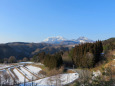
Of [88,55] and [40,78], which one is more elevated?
[88,55]

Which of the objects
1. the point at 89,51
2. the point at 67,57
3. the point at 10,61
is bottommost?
the point at 10,61

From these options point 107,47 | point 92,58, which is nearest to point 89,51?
point 92,58

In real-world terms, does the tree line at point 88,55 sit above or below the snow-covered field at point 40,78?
above

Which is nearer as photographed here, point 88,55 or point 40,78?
point 40,78

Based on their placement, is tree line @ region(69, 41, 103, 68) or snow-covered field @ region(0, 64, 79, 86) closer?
snow-covered field @ region(0, 64, 79, 86)

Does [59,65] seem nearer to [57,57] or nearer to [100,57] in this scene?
[57,57]

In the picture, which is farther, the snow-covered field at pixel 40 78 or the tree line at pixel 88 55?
the tree line at pixel 88 55

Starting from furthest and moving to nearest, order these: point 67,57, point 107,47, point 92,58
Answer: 1. point 67,57
2. point 107,47
3. point 92,58

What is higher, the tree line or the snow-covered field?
the tree line

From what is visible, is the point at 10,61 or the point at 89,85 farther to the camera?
the point at 10,61

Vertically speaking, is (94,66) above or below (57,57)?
below

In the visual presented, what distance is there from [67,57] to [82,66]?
13.9ft

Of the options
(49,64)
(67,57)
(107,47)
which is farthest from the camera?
(67,57)

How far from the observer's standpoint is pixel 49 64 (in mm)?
15633
